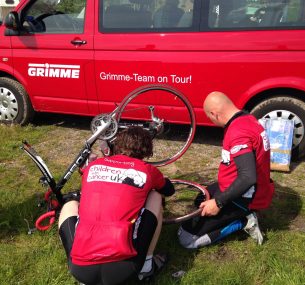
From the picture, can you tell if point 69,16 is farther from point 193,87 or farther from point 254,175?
point 254,175

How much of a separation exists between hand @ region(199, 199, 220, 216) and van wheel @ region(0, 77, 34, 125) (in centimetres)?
348

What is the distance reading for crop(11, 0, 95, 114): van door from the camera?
5.08 metres

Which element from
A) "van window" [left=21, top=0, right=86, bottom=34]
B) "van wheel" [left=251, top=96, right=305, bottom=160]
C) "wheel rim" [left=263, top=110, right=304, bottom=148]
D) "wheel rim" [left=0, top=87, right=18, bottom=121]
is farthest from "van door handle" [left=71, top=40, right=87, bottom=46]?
"wheel rim" [left=263, top=110, right=304, bottom=148]

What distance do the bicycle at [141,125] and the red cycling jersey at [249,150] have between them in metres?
0.38

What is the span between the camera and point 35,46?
5305mm

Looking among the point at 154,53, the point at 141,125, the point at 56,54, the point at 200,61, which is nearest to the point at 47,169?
the point at 141,125

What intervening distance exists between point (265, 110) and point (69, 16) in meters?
2.62

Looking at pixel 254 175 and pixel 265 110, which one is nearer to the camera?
pixel 254 175

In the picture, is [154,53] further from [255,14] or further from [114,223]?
[114,223]

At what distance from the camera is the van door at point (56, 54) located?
5.08 m

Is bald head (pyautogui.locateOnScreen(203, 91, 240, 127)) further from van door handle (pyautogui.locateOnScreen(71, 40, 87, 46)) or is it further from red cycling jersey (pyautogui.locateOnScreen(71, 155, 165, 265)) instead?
van door handle (pyautogui.locateOnScreen(71, 40, 87, 46))

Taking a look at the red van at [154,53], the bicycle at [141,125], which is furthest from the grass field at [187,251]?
the red van at [154,53]

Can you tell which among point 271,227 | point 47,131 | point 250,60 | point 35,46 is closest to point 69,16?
point 35,46

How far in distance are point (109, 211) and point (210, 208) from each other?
0.84 meters
